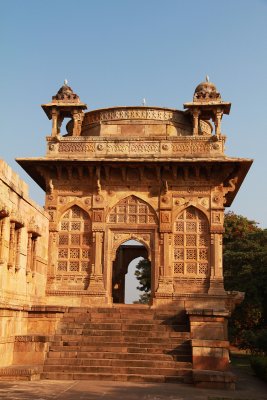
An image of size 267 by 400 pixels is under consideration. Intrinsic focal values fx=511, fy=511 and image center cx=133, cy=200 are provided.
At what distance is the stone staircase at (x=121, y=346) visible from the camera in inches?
431

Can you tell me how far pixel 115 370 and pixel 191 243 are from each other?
19.1ft

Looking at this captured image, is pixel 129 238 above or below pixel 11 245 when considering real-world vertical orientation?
above

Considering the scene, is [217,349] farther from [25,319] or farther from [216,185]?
[216,185]

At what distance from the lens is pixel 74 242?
16.1 m

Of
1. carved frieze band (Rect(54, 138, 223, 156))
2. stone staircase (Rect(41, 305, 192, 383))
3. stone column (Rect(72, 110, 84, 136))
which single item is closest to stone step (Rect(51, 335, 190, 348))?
stone staircase (Rect(41, 305, 192, 383))

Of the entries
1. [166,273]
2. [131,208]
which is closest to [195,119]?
[131,208]

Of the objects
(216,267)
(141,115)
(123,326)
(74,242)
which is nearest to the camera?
(123,326)

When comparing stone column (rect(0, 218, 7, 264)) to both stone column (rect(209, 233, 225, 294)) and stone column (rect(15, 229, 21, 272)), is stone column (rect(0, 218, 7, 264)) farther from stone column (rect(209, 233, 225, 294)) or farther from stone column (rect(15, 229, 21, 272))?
stone column (rect(209, 233, 225, 294))

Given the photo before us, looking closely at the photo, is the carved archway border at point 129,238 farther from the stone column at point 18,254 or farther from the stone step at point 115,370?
the stone step at point 115,370

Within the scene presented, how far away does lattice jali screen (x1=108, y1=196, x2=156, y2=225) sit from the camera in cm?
1611

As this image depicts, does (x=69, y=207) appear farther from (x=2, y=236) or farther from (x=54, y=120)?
(x=2, y=236)

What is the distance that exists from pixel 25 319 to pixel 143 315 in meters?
3.21

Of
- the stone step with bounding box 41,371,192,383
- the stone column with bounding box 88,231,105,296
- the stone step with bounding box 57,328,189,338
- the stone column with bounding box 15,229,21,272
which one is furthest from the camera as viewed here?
the stone column with bounding box 88,231,105,296

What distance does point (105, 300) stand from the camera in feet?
50.5
